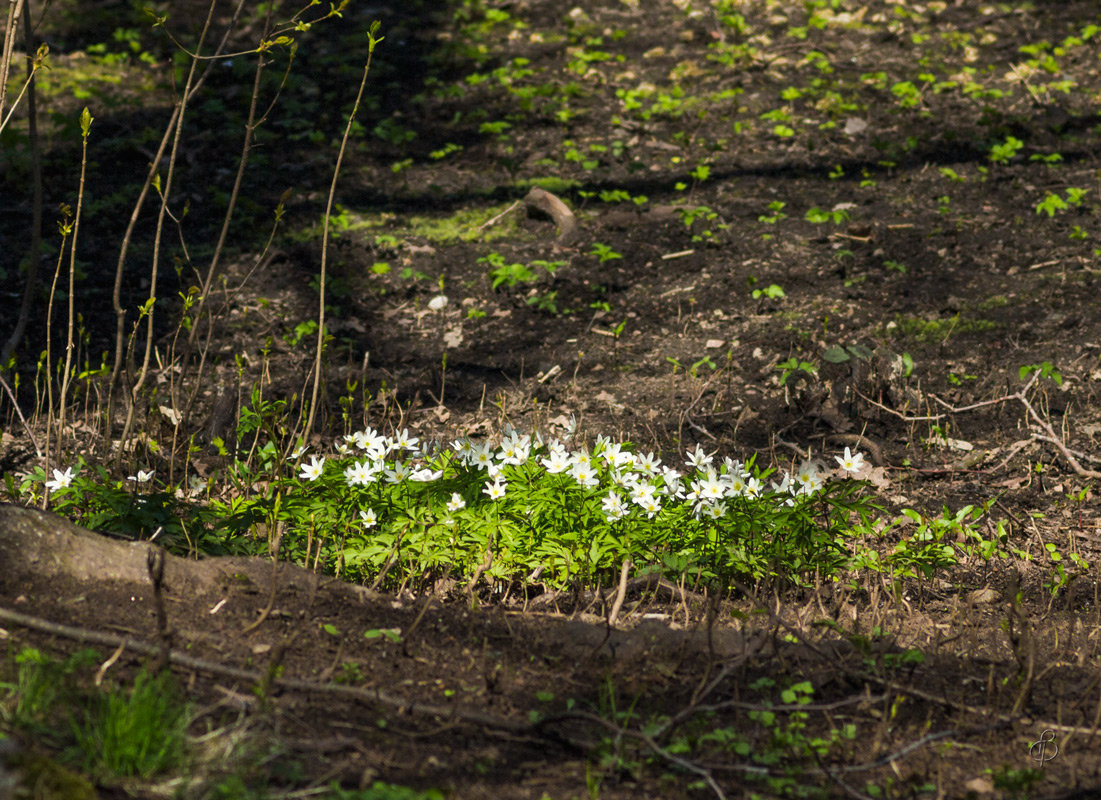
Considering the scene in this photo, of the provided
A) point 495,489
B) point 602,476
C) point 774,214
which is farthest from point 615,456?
point 774,214

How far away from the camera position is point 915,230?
598 cm

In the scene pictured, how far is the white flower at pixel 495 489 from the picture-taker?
315cm

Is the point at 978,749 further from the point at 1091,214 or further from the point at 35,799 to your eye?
the point at 1091,214

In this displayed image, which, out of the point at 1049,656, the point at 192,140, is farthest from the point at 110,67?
the point at 1049,656

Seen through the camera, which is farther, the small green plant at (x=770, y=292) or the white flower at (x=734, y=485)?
the small green plant at (x=770, y=292)

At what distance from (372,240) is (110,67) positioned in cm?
424

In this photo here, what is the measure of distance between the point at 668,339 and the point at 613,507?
2.34 m

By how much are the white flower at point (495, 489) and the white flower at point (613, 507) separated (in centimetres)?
35

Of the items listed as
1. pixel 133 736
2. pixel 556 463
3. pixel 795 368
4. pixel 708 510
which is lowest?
pixel 795 368

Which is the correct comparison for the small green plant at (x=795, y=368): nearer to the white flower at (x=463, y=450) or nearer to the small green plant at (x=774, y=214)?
the small green plant at (x=774, y=214)

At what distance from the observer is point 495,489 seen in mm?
3164

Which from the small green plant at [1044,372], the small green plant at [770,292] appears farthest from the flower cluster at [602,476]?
the small green plant at [770,292]

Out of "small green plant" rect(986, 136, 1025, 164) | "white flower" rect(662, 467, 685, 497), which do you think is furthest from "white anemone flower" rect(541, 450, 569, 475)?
"small green plant" rect(986, 136, 1025, 164)

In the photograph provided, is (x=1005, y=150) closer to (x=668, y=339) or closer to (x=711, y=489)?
(x=668, y=339)
